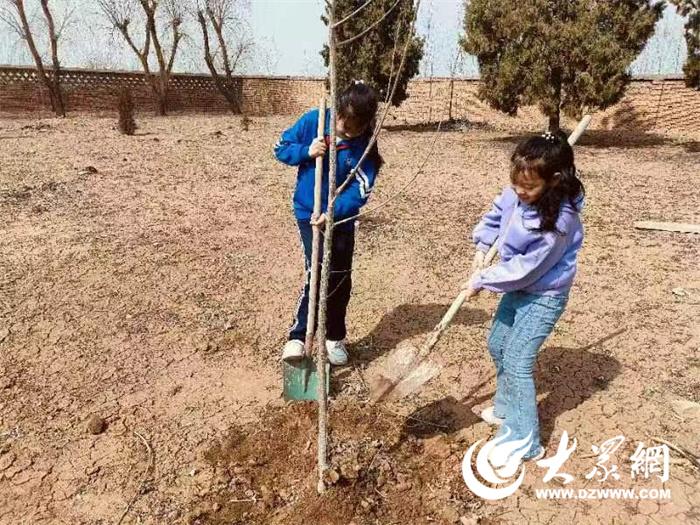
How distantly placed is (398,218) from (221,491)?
3974mm

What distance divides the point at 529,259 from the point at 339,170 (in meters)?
0.89

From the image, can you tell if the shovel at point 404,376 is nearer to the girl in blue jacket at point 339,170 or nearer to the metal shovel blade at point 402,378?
the metal shovel blade at point 402,378

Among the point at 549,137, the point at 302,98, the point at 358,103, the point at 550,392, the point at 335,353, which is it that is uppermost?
the point at 302,98

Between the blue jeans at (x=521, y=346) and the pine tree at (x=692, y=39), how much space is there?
9142mm

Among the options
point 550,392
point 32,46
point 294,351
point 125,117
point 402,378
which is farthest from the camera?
point 32,46

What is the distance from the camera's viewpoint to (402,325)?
3.52 m

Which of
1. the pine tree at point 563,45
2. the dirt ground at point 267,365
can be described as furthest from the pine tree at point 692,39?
the dirt ground at point 267,365

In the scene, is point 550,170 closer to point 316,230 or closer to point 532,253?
point 532,253

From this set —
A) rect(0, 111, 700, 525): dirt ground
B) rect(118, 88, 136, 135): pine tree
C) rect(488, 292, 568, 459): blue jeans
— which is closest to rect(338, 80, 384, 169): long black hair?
rect(488, 292, 568, 459): blue jeans

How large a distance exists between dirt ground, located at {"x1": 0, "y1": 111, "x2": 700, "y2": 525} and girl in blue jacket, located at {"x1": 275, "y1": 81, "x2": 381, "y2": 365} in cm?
46

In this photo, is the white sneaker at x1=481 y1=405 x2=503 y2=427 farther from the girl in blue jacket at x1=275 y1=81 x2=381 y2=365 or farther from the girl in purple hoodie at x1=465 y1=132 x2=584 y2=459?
the girl in blue jacket at x1=275 y1=81 x2=381 y2=365

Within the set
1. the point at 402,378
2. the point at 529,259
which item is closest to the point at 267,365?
the point at 402,378

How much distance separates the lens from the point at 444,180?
7508mm

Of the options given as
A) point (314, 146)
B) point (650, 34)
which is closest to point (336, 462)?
point (314, 146)
